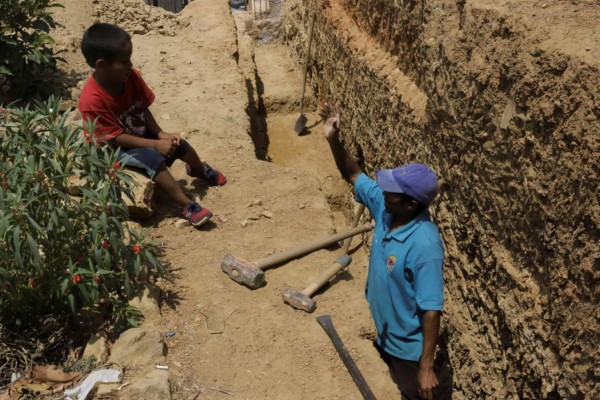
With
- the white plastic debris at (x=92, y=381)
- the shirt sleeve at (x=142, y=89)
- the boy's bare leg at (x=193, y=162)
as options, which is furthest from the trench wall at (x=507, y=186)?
the white plastic debris at (x=92, y=381)

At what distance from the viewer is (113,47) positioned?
428 centimetres

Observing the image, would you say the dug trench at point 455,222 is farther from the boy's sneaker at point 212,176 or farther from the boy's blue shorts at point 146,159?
the boy's blue shorts at point 146,159

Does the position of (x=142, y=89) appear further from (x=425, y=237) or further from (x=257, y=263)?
(x=425, y=237)

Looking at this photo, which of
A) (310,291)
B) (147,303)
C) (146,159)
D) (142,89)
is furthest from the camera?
(142,89)

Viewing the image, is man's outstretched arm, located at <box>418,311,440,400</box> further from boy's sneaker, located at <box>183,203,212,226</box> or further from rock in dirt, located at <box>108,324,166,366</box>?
boy's sneaker, located at <box>183,203,212,226</box>

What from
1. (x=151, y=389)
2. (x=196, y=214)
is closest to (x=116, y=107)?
(x=196, y=214)

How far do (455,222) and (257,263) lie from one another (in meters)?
1.36

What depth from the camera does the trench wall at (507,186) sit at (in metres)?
2.90

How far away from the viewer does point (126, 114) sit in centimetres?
467

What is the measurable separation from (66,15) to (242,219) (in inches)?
216

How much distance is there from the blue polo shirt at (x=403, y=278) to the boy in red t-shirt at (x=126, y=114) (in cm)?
176

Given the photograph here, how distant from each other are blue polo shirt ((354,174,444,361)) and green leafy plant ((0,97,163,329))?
51.6 inches

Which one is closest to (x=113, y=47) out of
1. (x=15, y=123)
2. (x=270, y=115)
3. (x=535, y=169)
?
(x=15, y=123)

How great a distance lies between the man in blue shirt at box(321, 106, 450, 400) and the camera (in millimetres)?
3000
